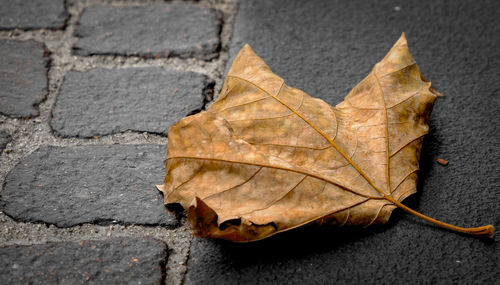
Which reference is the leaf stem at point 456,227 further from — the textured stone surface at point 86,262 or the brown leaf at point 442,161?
the textured stone surface at point 86,262

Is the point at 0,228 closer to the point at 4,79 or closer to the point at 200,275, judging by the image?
the point at 200,275

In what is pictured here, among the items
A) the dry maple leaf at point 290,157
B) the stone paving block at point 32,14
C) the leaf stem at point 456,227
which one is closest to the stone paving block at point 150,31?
the stone paving block at point 32,14

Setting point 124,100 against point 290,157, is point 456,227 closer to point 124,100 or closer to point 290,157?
point 290,157

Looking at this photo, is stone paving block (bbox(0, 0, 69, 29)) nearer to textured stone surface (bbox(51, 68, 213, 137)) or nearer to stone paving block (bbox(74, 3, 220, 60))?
stone paving block (bbox(74, 3, 220, 60))

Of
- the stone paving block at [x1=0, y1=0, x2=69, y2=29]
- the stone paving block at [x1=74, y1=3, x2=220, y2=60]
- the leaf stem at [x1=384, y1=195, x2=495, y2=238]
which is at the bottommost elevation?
the leaf stem at [x1=384, y1=195, x2=495, y2=238]

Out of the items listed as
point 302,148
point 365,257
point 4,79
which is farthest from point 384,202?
point 4,79

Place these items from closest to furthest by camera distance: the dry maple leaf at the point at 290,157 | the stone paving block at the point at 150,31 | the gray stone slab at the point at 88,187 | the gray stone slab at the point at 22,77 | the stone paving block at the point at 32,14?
the dry maple leaf at the point at 290,157 < the gray stone slab at the point at 88,187 < the gray stone slab at the point at 22,77 < the stone paving block at the point at 150,31 < the stone paving block at the point at 32,14

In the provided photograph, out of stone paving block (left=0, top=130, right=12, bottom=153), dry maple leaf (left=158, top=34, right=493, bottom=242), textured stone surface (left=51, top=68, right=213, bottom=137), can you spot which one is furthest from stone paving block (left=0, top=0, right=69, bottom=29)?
dry maple leaf (left=158, top=34, right=493, bottom=242)
